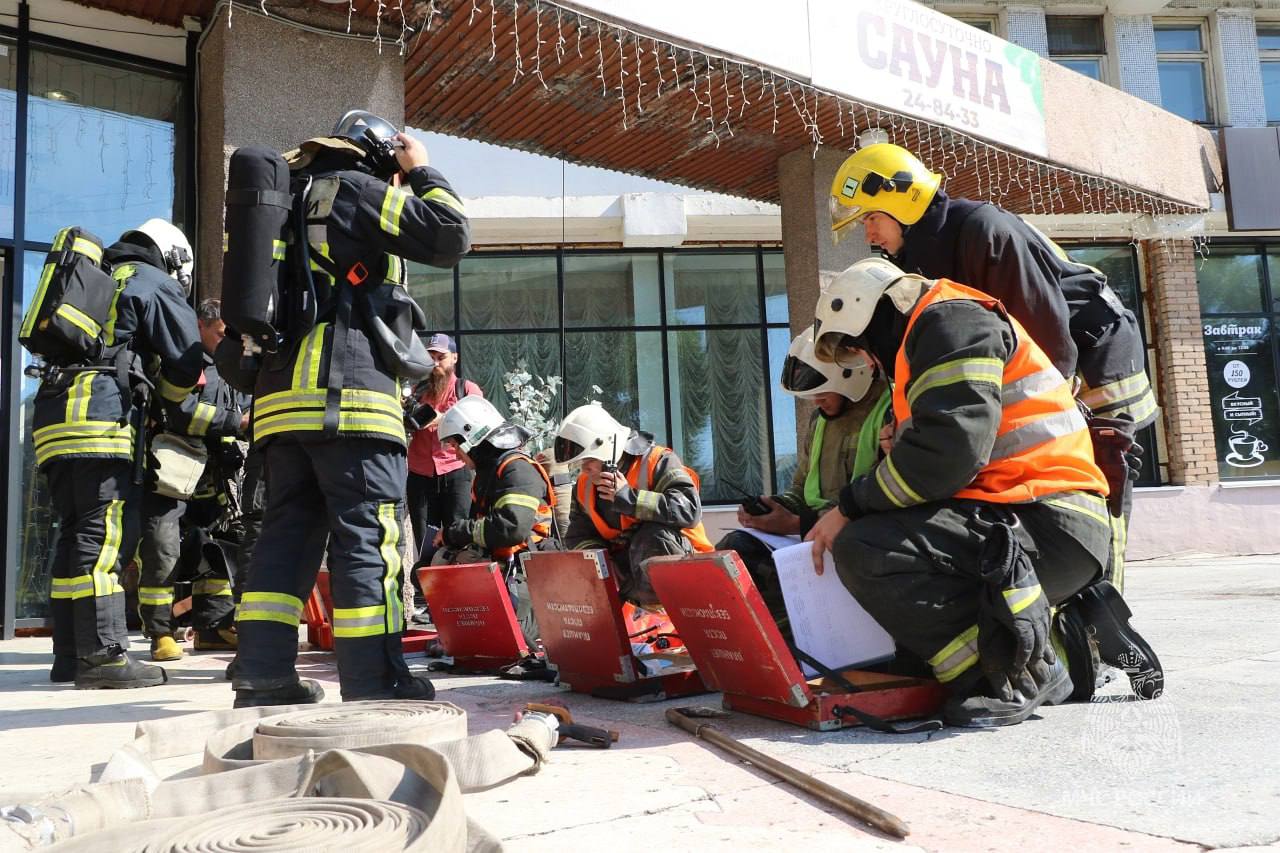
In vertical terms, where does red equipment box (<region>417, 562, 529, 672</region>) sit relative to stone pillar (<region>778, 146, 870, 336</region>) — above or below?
below

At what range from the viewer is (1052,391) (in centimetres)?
319

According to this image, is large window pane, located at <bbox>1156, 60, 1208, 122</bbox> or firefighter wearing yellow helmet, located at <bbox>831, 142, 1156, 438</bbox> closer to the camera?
firefighter wearing yellow helmet, located at <bbox>831, 142, 1156, 438</bbox>

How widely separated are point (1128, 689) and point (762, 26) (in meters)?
5.43

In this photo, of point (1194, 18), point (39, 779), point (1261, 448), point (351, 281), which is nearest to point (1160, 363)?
point (1261, 448)

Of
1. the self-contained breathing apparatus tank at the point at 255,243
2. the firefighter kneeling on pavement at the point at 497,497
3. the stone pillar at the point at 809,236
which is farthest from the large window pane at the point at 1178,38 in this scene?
the self-contained breathing apparatus tank at the point at 255,243

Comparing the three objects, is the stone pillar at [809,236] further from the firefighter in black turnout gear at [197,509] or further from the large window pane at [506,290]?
the firefighter in black turnout gear at [197,509]

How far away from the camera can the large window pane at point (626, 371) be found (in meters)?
13.7

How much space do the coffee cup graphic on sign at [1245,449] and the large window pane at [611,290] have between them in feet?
26.6

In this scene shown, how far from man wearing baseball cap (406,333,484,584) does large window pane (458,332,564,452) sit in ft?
19.5

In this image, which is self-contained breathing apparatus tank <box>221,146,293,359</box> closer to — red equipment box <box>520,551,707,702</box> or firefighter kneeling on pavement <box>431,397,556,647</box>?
red equipment box <box>520,551,707,702</box>

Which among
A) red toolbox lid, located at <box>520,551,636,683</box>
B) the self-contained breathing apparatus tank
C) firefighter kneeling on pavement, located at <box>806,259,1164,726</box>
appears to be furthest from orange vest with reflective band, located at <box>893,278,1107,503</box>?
the self-contained breathing apparatus tank

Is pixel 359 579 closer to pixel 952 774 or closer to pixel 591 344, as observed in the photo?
pixel 952 774

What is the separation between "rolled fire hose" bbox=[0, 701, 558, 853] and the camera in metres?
1.72

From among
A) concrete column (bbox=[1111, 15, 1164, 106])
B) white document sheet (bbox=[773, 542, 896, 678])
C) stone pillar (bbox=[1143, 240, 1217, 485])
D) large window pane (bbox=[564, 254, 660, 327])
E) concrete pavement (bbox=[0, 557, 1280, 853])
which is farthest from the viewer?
concrete column (bbox=[1111, 15, 1164, 106])
